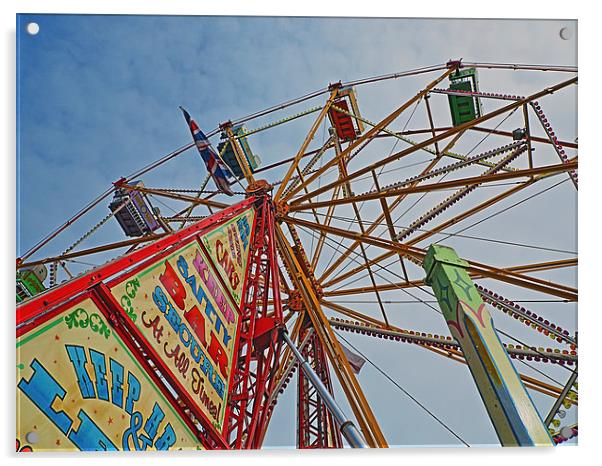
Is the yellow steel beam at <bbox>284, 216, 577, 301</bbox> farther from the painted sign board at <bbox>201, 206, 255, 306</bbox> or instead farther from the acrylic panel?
the painted sign board at <bbox>201, 206, 255, 306</bbox>

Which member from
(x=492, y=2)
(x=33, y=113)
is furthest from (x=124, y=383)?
(x=492, y=2)

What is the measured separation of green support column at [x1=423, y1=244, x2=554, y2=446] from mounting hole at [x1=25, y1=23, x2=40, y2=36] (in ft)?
11.9

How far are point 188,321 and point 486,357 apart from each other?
7.13 feet

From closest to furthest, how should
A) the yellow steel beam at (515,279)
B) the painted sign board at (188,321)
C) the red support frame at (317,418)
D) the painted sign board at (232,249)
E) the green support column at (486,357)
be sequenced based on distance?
1. the green support column at (486,357)
2. the painted sign board at (188,321)
3. the yellow steel beam at (515,279)
4. the painted sign board at (232,249)
5. the red support frame at (317,418)

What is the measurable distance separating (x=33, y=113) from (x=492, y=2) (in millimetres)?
3974

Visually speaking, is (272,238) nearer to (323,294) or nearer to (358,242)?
(358,242)

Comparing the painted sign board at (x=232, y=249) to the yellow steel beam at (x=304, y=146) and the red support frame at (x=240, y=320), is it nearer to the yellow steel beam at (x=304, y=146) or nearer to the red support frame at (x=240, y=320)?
the red support frame at (x=240, y=320)

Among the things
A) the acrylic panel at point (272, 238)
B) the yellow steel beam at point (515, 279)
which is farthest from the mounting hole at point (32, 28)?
the yellow steel beam at point (515, 279)

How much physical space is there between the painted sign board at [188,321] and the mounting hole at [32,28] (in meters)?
2.14

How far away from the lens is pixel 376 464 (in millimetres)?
4469

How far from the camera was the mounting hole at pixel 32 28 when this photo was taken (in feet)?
16.8

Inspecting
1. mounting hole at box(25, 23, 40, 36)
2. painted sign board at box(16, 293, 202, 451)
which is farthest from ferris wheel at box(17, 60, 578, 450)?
mounting hole at box(25, 23, 40, 36)

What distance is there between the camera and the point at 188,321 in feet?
15.5

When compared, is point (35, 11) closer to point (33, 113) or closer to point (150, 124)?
point (33, 113)
